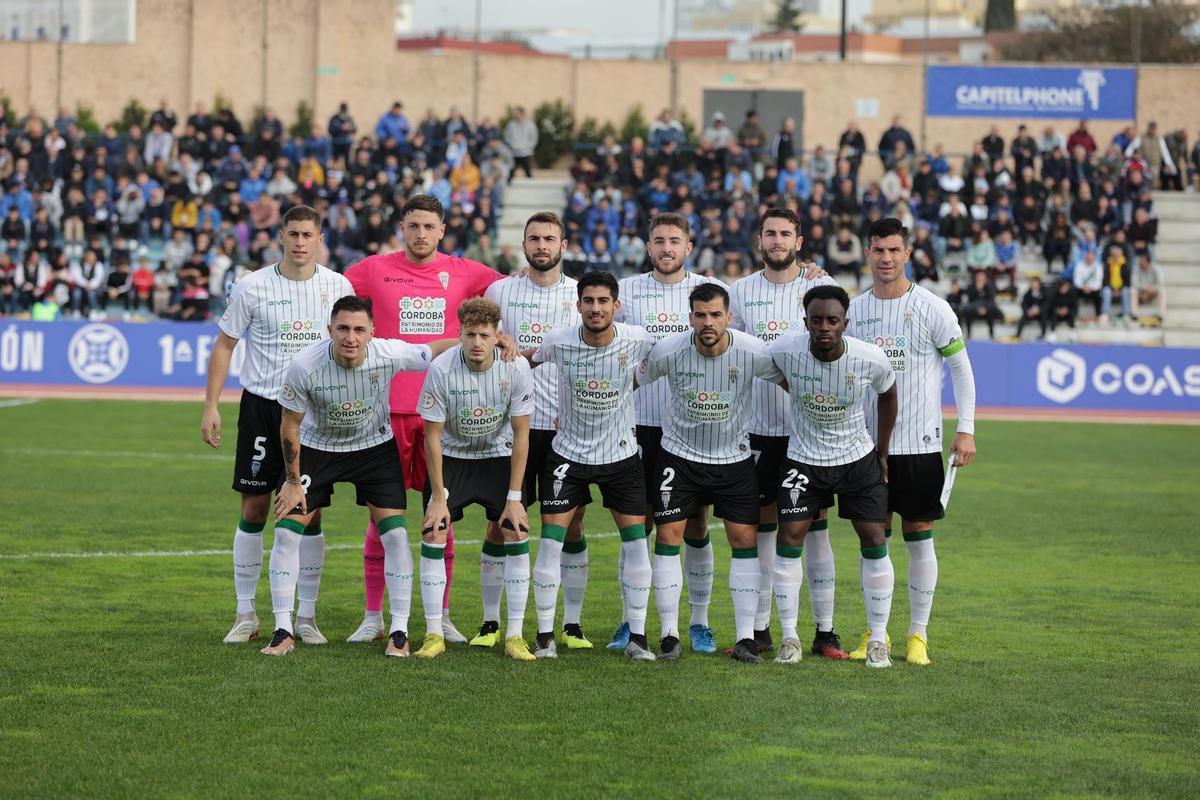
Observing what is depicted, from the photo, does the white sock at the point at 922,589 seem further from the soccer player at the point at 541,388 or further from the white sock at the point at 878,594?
the soccer player at the point at 541,388

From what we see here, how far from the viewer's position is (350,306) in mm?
8266

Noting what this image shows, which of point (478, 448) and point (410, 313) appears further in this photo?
point (410, 313)

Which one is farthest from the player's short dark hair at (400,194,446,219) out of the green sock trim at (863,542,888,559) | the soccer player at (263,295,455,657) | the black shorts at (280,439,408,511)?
the green sock trim at (863,542,888,559)

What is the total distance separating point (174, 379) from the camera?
2614cm

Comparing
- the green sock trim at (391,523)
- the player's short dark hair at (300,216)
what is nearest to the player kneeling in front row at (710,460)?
the green sock trim at (391,523)

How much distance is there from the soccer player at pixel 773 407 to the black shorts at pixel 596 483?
0.71 metres

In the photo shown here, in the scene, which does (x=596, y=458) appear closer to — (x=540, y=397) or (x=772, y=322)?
Answer: (x=540, y=397)

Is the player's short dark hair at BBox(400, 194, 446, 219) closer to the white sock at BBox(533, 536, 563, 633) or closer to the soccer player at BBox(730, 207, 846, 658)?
the soccer player at BBox(730, 207, 846, 658)

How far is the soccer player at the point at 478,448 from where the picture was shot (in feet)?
27.6

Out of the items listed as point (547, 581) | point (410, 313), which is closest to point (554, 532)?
point (547, 581)

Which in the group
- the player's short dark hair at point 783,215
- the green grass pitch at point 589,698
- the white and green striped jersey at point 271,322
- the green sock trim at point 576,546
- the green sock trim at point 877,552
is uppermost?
the player's short dark hair at point 783,215

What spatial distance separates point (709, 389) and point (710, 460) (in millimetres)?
403

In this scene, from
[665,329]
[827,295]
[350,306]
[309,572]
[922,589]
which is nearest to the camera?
[827,295]

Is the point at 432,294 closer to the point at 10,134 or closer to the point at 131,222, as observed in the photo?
the point at 131,222
